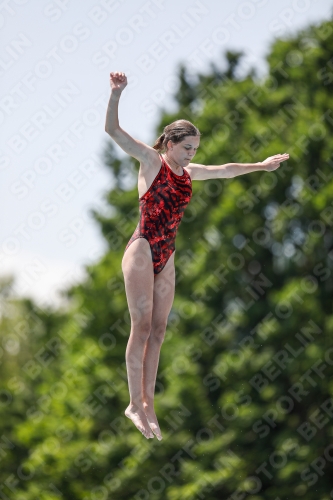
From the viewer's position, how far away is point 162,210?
733 centimetres

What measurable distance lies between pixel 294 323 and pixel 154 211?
54.0ft

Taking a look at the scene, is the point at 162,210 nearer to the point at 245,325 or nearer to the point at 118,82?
the point at 118,82

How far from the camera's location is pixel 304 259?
2419 centimetres

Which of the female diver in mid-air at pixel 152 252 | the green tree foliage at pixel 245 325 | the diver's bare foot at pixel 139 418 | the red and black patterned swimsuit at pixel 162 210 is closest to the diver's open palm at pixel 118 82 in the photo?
the female diver in mid-air at pixel 152 252

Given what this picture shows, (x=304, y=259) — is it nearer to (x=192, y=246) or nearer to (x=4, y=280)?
(x=192, y=246)

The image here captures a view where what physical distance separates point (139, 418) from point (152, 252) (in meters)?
1.48

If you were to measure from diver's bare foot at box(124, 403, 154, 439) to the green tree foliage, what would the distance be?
15.9 metres

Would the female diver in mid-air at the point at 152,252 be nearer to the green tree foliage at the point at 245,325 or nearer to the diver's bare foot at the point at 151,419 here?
the diver's bare foot at the point at 151,419

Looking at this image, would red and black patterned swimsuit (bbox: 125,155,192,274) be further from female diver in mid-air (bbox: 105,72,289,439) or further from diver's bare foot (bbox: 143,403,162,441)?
diver's bare foot (bbox: 143,403,162,441)

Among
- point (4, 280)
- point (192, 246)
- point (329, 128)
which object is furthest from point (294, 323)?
point (4, 280)

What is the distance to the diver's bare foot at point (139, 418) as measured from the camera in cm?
744

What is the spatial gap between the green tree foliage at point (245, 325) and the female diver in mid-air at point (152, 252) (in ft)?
52.0

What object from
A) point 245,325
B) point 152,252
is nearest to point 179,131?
point 152,252

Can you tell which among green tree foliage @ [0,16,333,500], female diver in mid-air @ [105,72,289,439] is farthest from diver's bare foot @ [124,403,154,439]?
green tree foliage @ [0,16,333,500]
